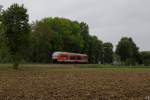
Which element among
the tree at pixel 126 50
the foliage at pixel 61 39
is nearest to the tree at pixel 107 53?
the foliage at pixel 61 39

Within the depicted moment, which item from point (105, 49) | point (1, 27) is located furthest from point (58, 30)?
point (1, 27)

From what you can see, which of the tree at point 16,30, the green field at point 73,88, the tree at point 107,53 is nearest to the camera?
the green field at point 73,88

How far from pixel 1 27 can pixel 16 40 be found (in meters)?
3.40

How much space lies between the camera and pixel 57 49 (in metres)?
114

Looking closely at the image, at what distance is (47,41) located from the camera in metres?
107

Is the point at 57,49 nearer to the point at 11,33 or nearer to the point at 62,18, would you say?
the point at 62,18

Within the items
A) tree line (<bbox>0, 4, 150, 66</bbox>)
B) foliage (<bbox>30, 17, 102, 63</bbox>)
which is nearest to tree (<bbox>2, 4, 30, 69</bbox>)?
tree line (<bbox>0, 4, 150, 66</bbox>)

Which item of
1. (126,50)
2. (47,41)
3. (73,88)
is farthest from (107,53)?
(73,88)

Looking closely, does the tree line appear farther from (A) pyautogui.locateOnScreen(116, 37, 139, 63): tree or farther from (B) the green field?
(B) the green field

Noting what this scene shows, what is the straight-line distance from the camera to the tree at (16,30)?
182 ft

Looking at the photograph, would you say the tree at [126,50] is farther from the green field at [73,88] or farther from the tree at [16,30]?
the green field at [73,88]

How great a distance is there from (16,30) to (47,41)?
5070 cm

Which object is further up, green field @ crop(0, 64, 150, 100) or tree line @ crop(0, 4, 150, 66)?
tree line @ crop(0, 4, 150, 66)

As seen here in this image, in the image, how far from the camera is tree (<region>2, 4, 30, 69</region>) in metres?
55.6
